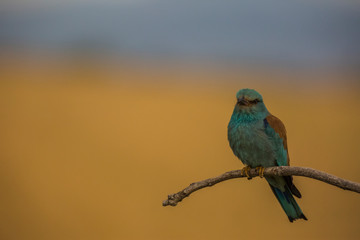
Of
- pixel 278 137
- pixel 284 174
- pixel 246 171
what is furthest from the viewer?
pixel 278 137

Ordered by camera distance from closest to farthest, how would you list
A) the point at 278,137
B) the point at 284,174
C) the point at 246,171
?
the point at 284,174
the point at 246,171
the point at 278,137

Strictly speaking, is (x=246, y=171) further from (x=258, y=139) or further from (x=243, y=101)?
(x=243, y=101)

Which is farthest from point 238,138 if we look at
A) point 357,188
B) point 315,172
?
point 357,188

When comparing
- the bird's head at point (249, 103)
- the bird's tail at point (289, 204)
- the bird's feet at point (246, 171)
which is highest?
the bird's head at point (249, 103)

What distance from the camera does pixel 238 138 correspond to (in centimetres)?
368

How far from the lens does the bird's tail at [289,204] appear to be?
3.70 meters

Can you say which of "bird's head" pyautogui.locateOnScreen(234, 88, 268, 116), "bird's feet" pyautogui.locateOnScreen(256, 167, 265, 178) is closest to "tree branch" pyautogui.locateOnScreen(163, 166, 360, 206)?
"bird's feet" pyautogui.locateOnScreen(256, 167, 265, 178)

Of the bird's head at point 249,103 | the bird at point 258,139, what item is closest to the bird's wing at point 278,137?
the bird at point 258,139

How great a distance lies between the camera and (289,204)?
3.77 m

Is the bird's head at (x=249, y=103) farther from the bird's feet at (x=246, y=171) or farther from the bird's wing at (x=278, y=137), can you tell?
the bird's feet at (x=246, y=171)

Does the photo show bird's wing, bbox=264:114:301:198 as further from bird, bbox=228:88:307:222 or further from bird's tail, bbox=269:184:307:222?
bird's tail, bbox=269:184:307:222

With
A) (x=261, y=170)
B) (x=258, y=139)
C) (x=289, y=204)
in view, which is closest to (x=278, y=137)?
(x=258, y=139)

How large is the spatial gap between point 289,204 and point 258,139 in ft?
2.15

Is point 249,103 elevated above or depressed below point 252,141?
above
